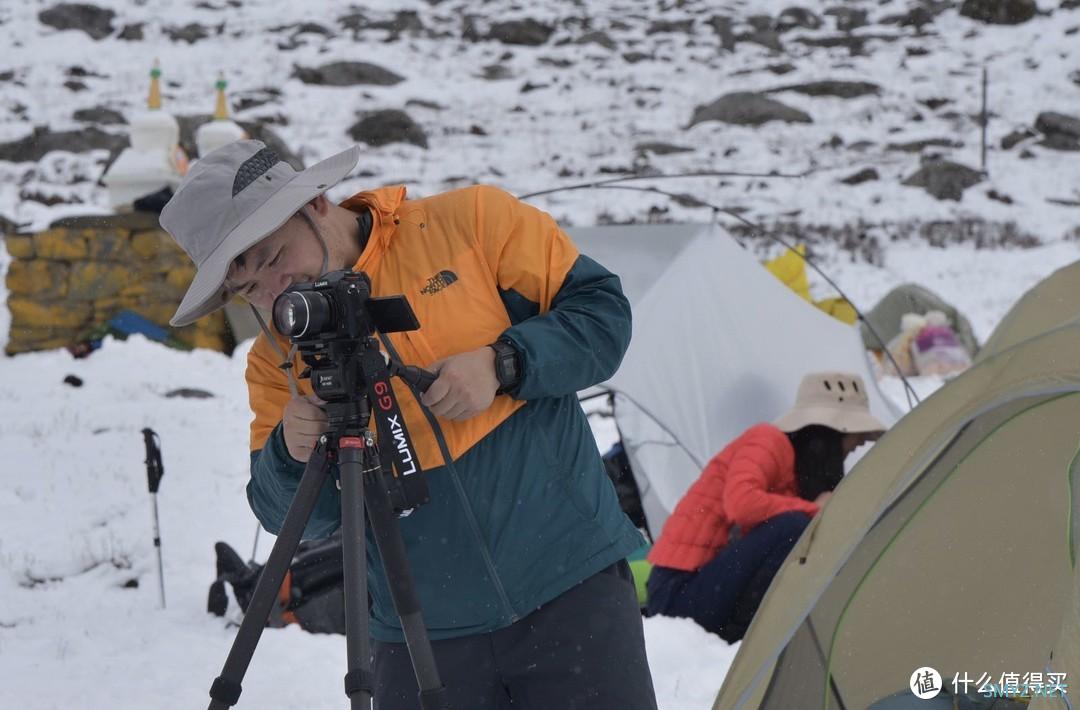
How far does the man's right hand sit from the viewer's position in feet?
5.04

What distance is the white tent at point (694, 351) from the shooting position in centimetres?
515

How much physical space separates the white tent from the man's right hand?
3.36 m

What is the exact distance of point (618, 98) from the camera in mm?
23781

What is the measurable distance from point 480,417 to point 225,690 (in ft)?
1.65

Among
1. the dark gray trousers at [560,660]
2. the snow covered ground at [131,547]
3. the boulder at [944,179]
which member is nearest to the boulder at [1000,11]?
the boulder at [944,179]

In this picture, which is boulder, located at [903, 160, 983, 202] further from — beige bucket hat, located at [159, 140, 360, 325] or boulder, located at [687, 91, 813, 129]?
beige bucket hat, located at [159, 140, 360, 325]

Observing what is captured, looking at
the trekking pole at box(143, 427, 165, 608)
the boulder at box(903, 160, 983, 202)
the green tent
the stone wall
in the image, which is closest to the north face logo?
the green tent

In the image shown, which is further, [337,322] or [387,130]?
[387,130]

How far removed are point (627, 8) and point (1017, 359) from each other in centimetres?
2832

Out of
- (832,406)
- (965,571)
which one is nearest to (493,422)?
(965,571)

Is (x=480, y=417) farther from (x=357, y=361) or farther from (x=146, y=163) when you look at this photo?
(x=146, y=163)

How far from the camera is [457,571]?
1635 millimetres

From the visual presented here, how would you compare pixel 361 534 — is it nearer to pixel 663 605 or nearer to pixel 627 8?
pixel 663 605

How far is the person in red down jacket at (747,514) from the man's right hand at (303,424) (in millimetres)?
2447
